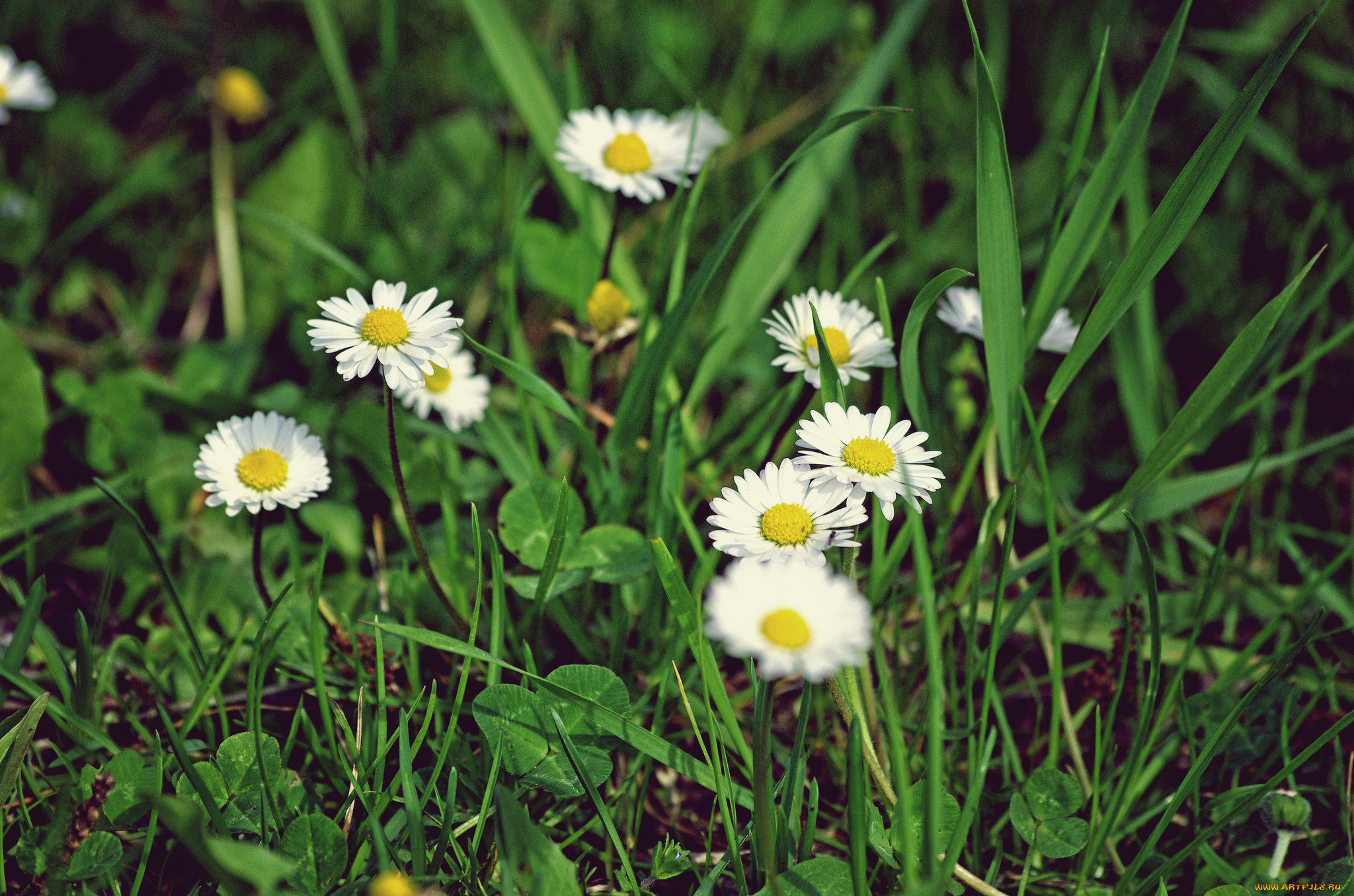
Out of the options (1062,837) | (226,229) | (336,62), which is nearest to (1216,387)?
(1062,837)

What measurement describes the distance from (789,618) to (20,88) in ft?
7.68

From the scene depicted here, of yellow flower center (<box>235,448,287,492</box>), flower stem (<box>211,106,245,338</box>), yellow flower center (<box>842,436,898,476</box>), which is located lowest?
yellow flower center (<box>235,448,287,492</box>)

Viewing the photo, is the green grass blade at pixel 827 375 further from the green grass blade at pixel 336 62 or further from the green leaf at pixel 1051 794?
the green grass blade at pixel 336 62

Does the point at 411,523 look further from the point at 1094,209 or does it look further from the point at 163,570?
the point at 1094,209

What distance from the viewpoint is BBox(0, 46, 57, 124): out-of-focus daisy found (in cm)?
219

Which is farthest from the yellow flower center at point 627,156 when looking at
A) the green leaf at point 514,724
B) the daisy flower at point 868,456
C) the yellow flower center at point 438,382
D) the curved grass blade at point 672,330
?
the green leaf at point 514,724

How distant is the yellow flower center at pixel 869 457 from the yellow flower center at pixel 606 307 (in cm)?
61

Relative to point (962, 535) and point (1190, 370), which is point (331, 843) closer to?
point (962, 535)

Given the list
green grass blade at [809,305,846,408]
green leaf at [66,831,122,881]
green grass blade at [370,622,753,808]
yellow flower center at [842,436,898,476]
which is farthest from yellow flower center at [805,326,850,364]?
green leaf at [66,831,122,881]

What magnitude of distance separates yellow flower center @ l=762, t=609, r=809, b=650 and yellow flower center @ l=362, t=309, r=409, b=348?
645 millimetres

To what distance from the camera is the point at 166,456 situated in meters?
1.78

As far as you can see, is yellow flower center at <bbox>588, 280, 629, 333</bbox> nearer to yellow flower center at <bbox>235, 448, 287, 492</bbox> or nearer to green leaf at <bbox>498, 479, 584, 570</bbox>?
green leaf at <bbox>498, 479, 584, 570</bbox>

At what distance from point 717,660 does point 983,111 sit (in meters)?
0.94

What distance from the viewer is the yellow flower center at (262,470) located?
1364mm
